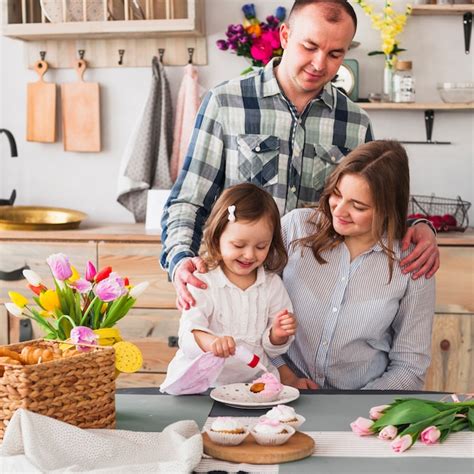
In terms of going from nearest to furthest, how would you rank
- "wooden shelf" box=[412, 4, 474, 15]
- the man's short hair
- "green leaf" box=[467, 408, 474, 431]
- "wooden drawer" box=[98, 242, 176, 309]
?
"green leaf" box=[467, 408, 474, 431] < the man's short hair < "wooden drawer" box=[98, 242, 176, 309] < "wooden shelf" box=[412, 4, 474, 15]

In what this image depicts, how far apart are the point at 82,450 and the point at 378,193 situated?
0.94m

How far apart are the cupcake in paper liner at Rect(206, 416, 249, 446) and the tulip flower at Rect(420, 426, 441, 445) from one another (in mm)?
284

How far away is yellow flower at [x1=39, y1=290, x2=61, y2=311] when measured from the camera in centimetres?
158

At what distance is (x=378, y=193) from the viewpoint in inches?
78.3

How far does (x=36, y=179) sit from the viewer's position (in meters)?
4.09

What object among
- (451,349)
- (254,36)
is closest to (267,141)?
(451,349)

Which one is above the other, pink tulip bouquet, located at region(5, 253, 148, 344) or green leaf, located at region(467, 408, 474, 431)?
pink tulip bouquet, located at region(5, 253, 148, 344)

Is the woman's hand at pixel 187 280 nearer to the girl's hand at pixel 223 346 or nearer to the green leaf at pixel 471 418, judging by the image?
the girl's hand at pixel 223 346

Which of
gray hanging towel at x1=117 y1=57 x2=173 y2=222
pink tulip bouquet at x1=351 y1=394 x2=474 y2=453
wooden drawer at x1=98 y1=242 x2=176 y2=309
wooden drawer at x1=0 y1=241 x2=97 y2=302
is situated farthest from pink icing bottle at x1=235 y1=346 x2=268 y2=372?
gray hanging towel at x1=117 y1=57 x2=173 y2=222

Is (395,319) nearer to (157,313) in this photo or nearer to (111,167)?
(157,313)

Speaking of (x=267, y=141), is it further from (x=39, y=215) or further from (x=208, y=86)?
(x=39, y=215)

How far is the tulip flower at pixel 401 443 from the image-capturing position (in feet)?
4.57

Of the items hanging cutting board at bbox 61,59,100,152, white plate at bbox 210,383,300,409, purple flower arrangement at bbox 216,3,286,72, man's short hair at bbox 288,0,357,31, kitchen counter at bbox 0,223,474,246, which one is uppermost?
purple flower arrangement at bbox 216,3,286,72

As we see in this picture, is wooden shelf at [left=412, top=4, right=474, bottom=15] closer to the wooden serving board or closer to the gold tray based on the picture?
the gold tray
